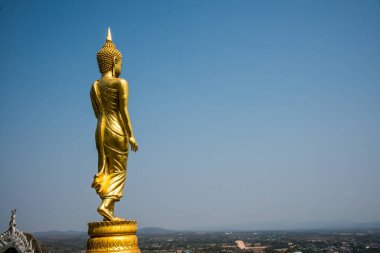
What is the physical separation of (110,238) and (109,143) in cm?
184

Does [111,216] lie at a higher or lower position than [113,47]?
lower

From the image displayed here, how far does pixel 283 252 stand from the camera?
62.8 meters

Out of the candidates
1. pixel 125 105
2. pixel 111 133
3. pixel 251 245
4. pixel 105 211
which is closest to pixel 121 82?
pixel 125 105

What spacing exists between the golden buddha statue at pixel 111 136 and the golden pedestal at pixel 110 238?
545mm

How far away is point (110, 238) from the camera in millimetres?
7188

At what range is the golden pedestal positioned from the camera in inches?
281

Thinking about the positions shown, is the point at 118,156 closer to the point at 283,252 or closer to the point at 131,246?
the point at 131,246

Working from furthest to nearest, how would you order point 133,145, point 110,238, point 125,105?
point 125,105 < point 133,145 < point 110,238

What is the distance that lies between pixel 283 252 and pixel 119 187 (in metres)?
59.6

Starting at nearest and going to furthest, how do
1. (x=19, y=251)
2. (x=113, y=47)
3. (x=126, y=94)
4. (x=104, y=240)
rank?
(x=104, y=240), (x=126, y=94), (x=113, y=47), (x=19, y=251)

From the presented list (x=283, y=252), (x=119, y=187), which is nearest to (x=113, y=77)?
(x=119, y=187)

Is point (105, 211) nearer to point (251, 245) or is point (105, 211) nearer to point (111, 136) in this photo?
point (111, 136)

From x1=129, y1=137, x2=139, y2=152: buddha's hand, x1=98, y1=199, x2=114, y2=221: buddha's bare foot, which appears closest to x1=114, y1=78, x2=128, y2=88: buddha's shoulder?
x1=129, y1=137, x2=139, y2=152: buddha's hand

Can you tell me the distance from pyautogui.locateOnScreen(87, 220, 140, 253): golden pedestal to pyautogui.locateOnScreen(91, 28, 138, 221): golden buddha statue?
545mm
